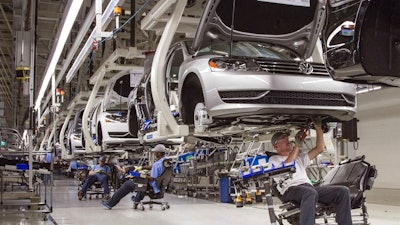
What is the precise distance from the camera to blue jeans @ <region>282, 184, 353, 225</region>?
4434mm

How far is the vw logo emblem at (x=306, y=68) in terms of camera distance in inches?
193

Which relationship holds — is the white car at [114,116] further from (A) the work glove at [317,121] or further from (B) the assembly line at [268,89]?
(A) the work glove at [317,121]

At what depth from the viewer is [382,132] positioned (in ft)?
39.1

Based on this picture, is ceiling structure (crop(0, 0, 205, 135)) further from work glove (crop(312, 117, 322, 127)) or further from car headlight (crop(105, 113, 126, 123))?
work glove (crop(312, 117, 322, 127))

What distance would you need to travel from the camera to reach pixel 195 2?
6.36 meters

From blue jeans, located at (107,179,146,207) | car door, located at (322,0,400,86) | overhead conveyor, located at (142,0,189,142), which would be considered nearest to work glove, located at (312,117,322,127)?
overhead conveyor, located at (142,0,189,142)

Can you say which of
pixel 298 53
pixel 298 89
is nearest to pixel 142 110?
pixel 298 53

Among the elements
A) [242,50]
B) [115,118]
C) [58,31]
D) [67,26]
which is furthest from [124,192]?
[242,50]

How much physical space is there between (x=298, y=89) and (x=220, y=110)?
73 cm

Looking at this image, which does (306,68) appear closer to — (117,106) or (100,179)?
(117,106)

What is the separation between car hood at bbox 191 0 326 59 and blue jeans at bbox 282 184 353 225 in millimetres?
1554

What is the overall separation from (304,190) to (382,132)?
8.05m

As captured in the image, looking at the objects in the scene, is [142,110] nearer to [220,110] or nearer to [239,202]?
[220,110]

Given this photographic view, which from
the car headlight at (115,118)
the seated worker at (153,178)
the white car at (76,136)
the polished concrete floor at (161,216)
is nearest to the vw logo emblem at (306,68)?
the polished concrete floor at (161,216)
